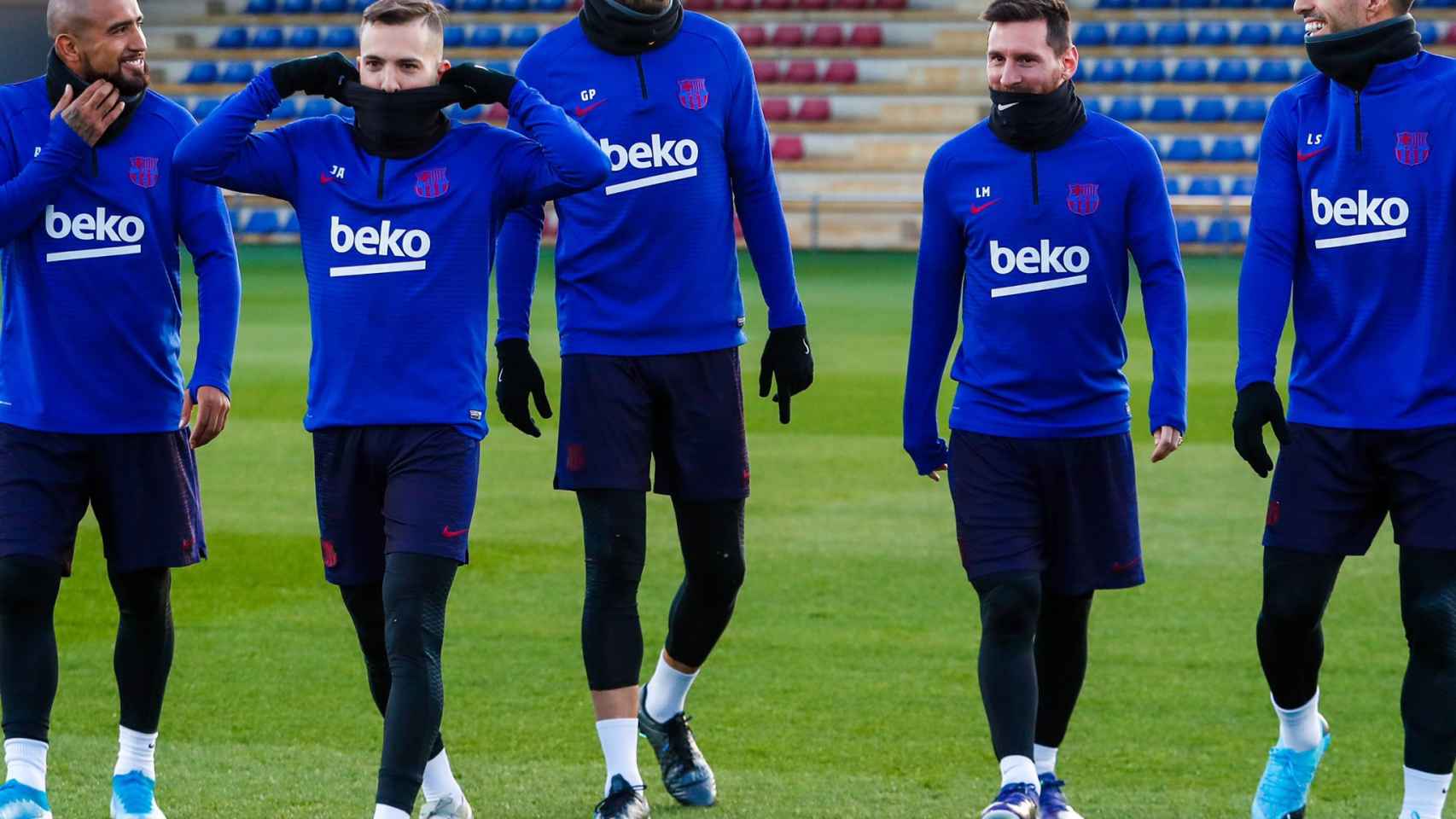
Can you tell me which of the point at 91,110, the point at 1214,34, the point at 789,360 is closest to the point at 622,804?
the point at 789,360

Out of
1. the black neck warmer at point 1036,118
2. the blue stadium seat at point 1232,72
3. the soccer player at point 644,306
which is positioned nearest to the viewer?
the black neck warmer at point 1036,118

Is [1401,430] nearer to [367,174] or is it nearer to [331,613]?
[367,174]

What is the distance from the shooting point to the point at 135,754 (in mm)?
4602

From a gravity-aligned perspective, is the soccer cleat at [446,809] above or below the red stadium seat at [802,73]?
above

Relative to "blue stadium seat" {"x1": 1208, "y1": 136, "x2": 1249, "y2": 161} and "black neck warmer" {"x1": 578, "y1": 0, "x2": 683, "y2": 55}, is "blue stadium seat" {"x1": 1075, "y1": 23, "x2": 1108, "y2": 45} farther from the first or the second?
"black neck warmer" {"x1": 578, "y1": 0, "x2": 683, "y2": 55}

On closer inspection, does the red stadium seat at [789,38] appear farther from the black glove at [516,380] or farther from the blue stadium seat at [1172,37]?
the black glove at [516,380]

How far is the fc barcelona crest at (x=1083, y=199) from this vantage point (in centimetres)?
443

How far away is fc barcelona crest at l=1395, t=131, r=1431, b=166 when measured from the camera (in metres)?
4.24

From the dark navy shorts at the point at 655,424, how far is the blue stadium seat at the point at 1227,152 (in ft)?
78.1

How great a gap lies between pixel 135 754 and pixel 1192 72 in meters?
26.5

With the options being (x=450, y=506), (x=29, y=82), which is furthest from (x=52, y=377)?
(x=450, y=506)

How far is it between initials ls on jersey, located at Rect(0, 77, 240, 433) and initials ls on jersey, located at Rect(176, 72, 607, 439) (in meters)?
0.22

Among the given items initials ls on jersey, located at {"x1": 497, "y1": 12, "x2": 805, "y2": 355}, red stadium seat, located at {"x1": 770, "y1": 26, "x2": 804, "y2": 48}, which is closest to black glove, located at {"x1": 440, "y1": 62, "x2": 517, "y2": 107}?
initials ls on jersey, located at {"x1": 497, "y1": 12, "x2": 805, "y2": 355}

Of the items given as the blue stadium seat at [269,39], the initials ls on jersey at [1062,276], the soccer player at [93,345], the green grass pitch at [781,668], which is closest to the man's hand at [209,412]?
the soccer player at [93,345]
